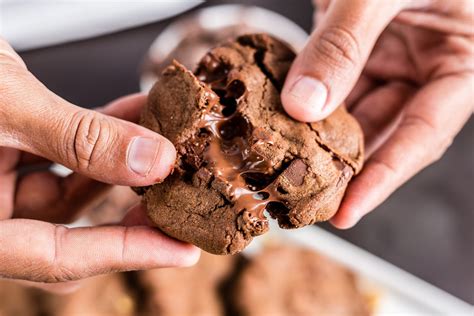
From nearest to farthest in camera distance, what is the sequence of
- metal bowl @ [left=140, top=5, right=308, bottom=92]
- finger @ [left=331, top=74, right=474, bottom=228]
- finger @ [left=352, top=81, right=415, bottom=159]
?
1. finger @ [left=331, top=74, right=474, bottom=228]
2. finger @ [left=352, top=81, right=415, bottom=159]
3. metal bowl @ [left=140, top=5, right=308, bottom=92]

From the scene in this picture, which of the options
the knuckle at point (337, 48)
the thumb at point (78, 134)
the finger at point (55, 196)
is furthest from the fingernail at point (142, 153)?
the finger at point (55, 196)

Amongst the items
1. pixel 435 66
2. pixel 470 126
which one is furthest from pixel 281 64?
pixel 470 126

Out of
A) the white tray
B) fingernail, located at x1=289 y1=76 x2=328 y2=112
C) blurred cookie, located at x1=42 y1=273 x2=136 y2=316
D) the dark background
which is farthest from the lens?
the dark background

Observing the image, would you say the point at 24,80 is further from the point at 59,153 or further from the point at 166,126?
the point at 166,126

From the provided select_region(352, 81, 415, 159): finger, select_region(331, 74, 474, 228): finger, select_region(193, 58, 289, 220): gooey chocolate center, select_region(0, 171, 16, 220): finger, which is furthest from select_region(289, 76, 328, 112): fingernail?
select_region(0, 171, 16, 220): finger

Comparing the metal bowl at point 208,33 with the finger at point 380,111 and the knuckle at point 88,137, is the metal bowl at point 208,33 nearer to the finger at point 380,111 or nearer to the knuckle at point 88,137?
the finger at point 380,111

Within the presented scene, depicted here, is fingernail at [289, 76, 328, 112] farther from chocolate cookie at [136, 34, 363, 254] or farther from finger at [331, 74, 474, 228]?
finger at [331, 74, 474, 228]

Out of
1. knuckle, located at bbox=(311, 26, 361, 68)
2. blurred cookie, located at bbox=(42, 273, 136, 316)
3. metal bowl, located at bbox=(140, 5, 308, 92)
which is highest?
knuckle, located at bbox=(311, 26, 361, 68)

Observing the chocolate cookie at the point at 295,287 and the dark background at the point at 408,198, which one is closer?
the chocolate cookie at the point at 295,287
